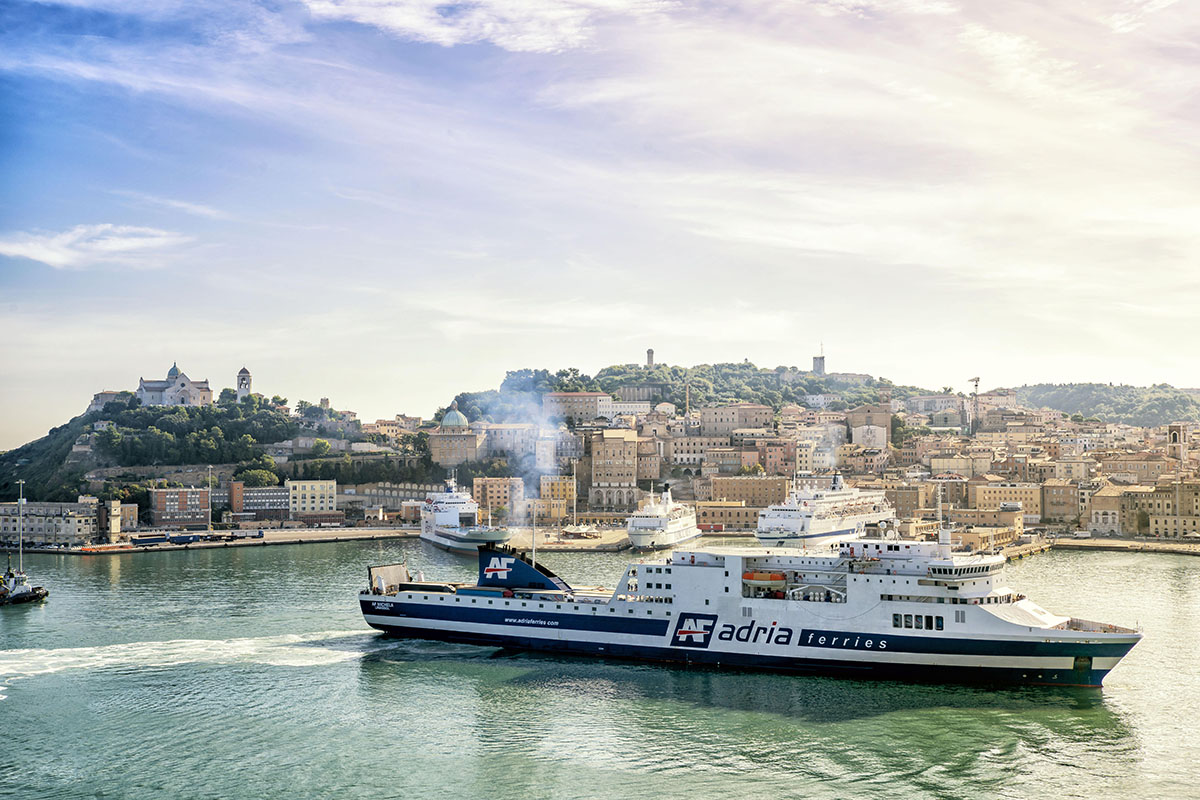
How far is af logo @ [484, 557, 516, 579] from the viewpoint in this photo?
1961 centimetres

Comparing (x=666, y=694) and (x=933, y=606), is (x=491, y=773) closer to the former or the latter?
(x=666, y=694)

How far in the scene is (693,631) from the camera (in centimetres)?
1769

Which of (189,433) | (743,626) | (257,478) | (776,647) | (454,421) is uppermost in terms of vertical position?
(454,421)

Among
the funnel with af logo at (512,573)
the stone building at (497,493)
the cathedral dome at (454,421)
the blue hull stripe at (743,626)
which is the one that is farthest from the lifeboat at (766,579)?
the cathedral dome at (454,421)

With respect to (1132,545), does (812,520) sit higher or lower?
higher

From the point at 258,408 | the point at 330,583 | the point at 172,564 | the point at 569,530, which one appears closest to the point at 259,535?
the point at 172,564

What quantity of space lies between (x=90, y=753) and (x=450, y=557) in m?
22.9

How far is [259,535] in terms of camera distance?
1677 inches

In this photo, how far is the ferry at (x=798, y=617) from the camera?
16.0 meters

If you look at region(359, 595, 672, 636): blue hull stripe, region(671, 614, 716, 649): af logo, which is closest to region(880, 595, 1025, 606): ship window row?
region(671, 614, 716, 649): af logo

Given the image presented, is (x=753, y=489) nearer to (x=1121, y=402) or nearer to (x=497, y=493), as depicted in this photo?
(x=497, y=493)

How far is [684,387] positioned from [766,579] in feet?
217

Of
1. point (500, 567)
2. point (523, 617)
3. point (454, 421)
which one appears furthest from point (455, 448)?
point (523, 617)

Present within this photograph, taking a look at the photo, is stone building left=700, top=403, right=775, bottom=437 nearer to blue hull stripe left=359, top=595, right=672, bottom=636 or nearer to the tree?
the tree
